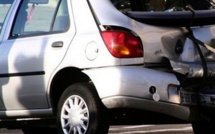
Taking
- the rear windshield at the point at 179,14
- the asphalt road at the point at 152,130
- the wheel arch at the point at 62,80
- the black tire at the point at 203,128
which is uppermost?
the rear windshield at the point at 179,14

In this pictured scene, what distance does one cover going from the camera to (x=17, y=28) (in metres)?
8.79

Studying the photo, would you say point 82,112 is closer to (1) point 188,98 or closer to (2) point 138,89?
(2) point 138,89

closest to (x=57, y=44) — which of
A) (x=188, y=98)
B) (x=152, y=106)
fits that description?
(x=152, y=106)

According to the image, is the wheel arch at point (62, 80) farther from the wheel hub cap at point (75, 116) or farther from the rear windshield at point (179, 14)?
the rear windshield at point (179, 14)

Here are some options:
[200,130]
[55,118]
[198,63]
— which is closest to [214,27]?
[198,63]

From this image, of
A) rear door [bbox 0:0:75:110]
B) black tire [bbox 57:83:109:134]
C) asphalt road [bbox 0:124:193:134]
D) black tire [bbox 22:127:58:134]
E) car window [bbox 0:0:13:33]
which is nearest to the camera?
black tire [bbox 57:83:109:134]

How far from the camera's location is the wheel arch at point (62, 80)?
779cm

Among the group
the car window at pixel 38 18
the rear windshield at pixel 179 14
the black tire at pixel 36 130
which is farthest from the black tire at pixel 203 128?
the black tire at pixel 36 130

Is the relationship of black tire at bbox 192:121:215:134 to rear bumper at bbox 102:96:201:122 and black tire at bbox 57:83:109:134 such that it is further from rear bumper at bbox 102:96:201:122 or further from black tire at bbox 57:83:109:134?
black tire at bbox 57:83:109:134

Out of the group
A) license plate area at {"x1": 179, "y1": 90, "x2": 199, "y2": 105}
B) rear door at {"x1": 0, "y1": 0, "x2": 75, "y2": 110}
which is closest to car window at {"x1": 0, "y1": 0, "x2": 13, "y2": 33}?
rear door at {"x1": 0, "y1": 0, "x2": 75, "y2": 110}

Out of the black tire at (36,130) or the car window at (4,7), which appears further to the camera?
the black tire at (36,130)

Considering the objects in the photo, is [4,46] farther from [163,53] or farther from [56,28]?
[163,53]

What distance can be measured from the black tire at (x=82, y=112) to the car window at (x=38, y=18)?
0.74 metres

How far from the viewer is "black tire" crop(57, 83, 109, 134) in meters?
7.46
